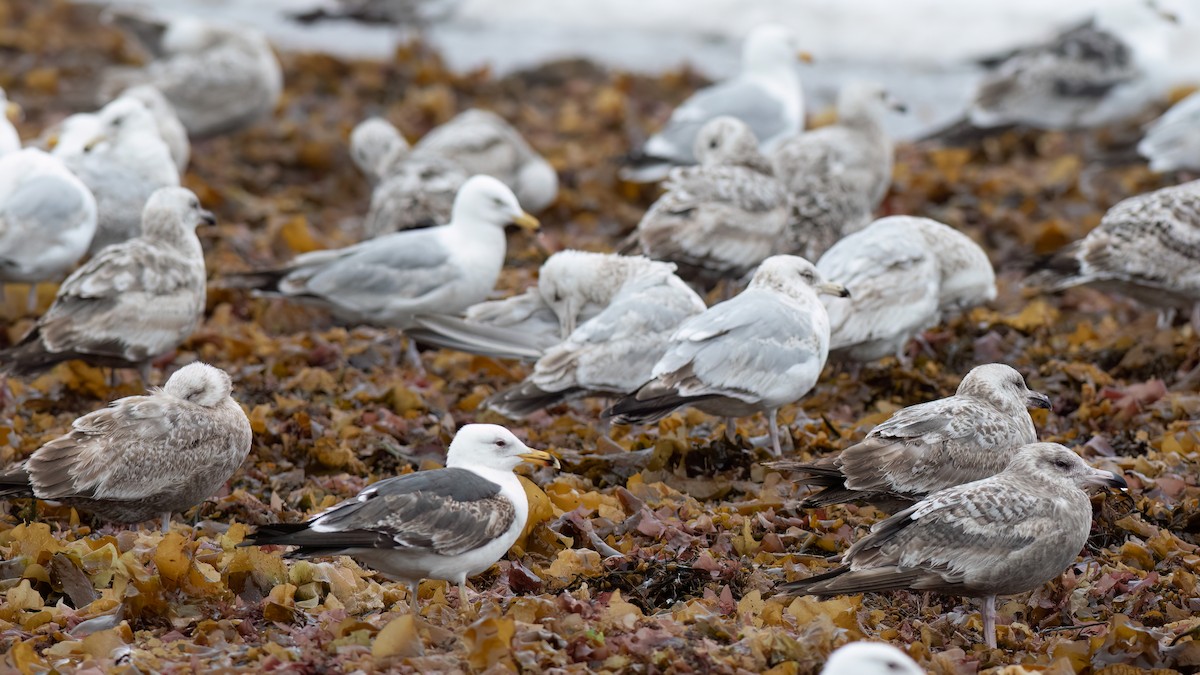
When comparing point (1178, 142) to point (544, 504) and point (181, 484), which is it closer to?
point (544, 504)

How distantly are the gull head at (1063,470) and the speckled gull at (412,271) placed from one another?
3.68m

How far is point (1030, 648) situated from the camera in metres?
5.00

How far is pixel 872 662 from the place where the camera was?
368 cm

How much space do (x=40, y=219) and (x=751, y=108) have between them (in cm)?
523

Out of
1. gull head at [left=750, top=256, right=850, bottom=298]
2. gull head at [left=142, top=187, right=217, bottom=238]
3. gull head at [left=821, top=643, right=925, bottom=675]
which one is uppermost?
gull head at [left=821, top=643, right=925, bottom=675]

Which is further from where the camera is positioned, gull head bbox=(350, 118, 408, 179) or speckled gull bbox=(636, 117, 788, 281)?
gull head bbox=(350, 118, 408, 179)

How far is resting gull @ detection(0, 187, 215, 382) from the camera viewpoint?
7.14 meters

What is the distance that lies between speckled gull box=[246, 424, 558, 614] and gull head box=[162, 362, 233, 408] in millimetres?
1128

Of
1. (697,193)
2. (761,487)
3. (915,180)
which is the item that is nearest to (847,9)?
(915,180)

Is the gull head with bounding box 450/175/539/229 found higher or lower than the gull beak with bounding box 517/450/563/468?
lower

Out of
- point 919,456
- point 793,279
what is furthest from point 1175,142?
point 919,456

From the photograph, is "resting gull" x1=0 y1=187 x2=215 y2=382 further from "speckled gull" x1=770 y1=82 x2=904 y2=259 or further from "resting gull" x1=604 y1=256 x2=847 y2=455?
"speckled gull" x1=770 y1=82 x2=904 y2=259

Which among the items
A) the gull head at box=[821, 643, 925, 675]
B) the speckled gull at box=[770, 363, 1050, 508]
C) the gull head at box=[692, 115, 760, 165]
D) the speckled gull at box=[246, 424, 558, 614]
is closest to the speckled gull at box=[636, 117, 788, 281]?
the gull head at box=[692, 115, 760, 165]

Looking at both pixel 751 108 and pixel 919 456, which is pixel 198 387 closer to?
pixel 919 456
